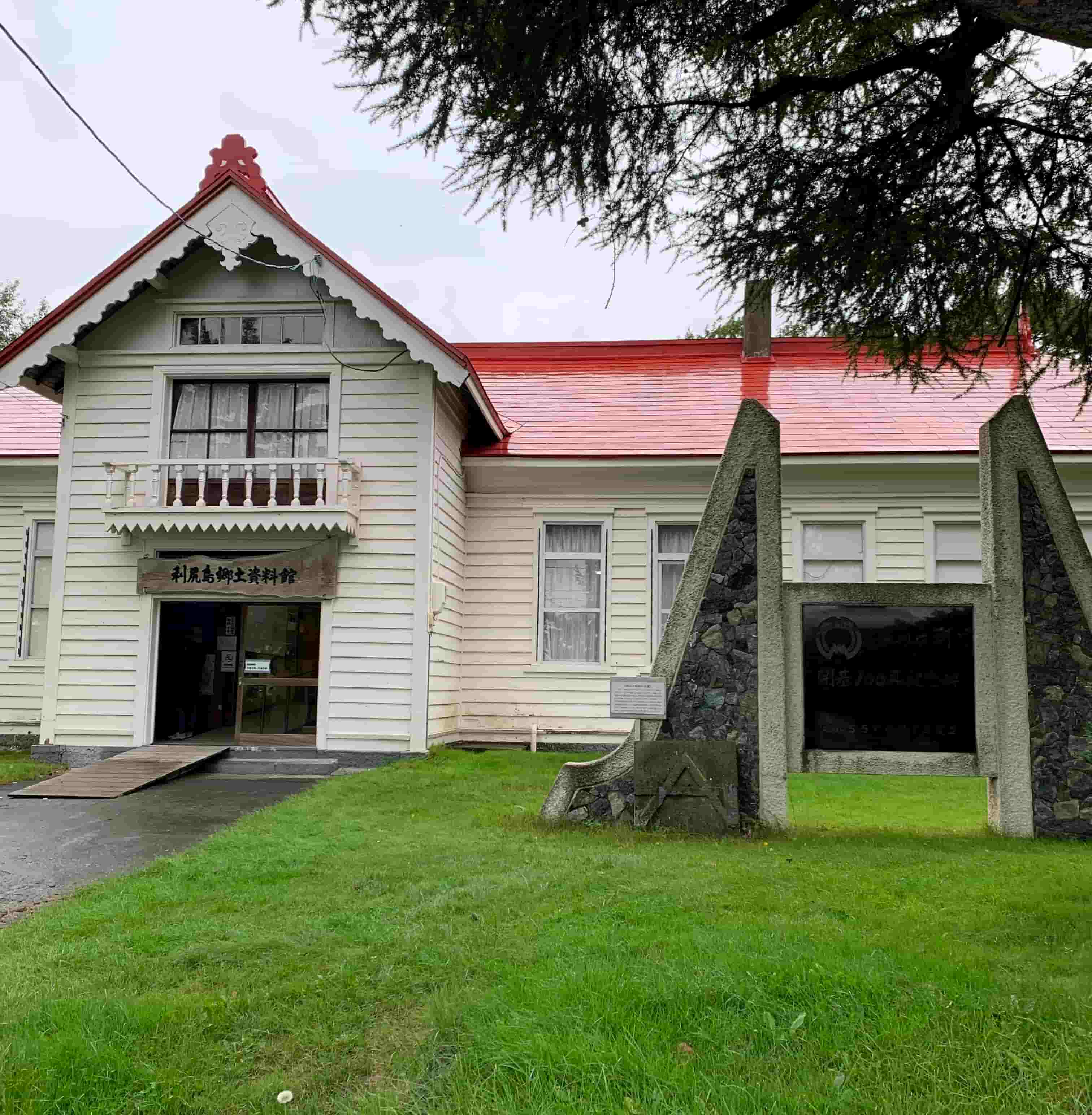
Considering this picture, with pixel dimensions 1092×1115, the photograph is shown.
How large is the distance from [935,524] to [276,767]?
33.6 feet

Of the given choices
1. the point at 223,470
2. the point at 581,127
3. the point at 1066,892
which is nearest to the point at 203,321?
the point at 223,470

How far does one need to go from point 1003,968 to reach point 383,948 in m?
2.84

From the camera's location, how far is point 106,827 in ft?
30.4

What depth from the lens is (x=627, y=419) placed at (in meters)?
17.0

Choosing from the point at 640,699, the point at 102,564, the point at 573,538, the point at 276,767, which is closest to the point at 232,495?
the point at 102,564

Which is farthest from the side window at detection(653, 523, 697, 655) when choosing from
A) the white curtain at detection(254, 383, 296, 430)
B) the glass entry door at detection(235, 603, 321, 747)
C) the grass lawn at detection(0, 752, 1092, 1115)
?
the grass lawn at detection(0, 752, 1092, 1115)

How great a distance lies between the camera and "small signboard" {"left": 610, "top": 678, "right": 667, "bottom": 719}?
841cm

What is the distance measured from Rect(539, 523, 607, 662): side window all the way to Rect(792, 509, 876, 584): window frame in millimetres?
2944

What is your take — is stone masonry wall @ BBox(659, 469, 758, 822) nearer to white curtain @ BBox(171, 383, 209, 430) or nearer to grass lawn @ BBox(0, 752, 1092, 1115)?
grass lawn @ BBox(0, 752, 1092, 1115)

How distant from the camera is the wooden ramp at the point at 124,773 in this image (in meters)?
11.1

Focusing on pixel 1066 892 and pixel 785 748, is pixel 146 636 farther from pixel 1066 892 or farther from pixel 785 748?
pixel 1066 892

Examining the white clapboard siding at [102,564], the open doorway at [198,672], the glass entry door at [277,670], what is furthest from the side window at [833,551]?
the white clapboard siding at [102,564]

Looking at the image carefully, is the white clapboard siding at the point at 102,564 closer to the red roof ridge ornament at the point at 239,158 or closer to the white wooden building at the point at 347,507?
the white wooden building at the point at 347,507

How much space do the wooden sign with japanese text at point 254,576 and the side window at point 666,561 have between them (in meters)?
5.00
